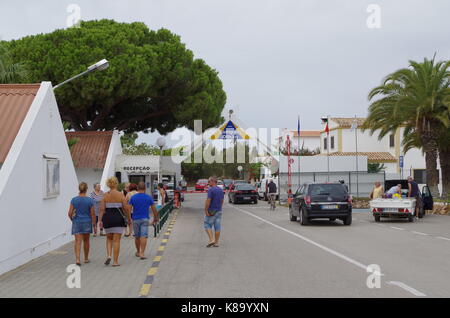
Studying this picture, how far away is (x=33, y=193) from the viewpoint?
12070mm

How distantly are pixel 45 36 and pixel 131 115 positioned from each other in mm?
7327

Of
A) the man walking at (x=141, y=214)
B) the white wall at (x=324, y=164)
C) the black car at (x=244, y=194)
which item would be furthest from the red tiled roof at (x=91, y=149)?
the white wall at (x=324, y=164)

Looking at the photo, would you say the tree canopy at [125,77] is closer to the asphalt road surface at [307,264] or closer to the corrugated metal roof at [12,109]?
the asphalt road surface at [307,264]

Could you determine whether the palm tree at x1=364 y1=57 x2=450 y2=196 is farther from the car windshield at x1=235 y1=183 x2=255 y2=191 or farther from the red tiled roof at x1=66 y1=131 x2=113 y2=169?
the red tiled roof at x1=66 y1=131 x2=113 y2=169

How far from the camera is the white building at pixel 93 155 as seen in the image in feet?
92.1

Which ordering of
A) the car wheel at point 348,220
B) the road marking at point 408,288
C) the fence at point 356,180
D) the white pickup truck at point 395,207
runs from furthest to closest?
the fence at point 356,180 < the white pickup truck at point 395,207 < the car wheel at point 348,220 < the road marking at point 408,288

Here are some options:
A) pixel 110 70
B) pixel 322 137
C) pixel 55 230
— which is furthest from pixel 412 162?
pixel 55 230

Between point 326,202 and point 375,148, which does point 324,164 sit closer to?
point 375,148

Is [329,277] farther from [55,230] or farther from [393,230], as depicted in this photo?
[393,230]

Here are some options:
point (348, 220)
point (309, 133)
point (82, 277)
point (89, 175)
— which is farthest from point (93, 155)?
point (309, 133)

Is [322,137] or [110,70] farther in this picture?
[322,137]

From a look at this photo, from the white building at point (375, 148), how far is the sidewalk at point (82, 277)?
4801cm

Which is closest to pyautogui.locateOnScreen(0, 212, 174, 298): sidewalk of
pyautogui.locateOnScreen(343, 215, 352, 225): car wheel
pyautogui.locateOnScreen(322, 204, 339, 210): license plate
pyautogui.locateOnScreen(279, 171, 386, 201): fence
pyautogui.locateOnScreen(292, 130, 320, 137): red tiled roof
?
pyautogui.locateOnScreen(322, 204, 339, 210): license plate

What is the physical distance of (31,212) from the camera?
1186 cm
